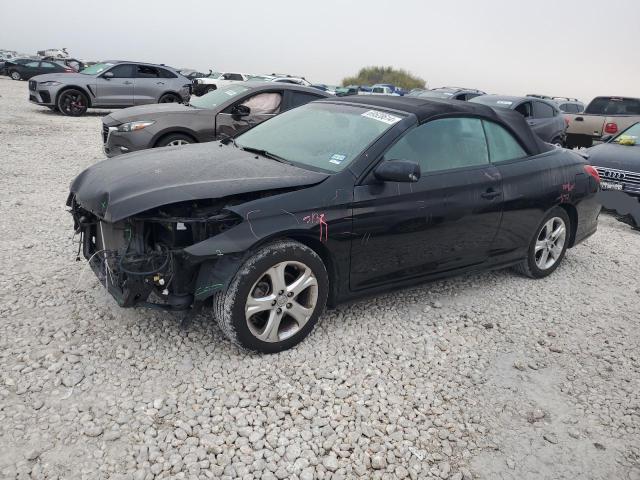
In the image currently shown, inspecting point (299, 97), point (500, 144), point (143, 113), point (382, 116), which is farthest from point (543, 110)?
point (382, 116)

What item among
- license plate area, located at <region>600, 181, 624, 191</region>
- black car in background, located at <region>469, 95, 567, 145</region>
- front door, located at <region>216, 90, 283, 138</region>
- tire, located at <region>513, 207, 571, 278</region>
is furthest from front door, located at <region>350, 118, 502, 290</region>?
black car in background, located at <region>469, 95, 567, 145</region>

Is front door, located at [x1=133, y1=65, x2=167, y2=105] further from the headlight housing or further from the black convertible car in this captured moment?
the black convertible car

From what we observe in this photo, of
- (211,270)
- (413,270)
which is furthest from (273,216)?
(413,270)

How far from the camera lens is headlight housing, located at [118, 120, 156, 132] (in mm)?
7531

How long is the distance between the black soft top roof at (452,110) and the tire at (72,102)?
12.7 metres

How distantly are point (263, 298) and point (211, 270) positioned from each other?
0.36m

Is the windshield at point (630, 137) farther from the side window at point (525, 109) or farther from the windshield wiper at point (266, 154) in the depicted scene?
the windshield wiper at point (266, 154)

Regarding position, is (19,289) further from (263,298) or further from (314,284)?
(314,284)

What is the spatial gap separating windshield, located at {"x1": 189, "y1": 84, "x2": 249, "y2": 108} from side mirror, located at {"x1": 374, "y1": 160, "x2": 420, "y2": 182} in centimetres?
532

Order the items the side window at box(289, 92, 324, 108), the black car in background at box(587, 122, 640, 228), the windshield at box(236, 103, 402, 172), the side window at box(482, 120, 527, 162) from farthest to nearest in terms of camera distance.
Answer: the side window at box(289, 92, 324, 108), the black car in background at box(587, 122, 640, 228), the side window at box(482, 120, 527, 162), the windshield at box(236, 103, 402, 172)

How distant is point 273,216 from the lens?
3.04 metres

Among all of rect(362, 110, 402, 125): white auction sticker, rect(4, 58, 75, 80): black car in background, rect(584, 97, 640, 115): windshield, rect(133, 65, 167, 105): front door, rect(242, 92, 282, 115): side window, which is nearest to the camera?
rect(362, 110, 402, 125): white auction sticker

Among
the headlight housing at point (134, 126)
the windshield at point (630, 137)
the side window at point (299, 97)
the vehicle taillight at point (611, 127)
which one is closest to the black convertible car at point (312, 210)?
the headlight housing at point (134, 126)

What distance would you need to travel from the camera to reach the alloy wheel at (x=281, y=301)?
310 centimetres
